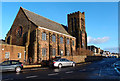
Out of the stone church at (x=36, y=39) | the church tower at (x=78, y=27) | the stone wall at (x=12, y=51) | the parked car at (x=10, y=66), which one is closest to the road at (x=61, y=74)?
the parked car at (x=10, y=66)

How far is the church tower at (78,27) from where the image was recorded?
47.0m

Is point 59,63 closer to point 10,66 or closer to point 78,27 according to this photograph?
point 10,66

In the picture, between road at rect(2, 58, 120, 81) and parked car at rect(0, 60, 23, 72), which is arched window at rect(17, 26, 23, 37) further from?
road at rect(2, 58, 120, 81)

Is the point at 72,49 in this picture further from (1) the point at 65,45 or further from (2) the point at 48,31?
(2) the point at 48,31

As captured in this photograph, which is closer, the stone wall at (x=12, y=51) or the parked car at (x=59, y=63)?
the parked car at (x=59, y=63)

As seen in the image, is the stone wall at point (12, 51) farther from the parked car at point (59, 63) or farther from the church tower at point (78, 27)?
the church tower at point (78, 27)

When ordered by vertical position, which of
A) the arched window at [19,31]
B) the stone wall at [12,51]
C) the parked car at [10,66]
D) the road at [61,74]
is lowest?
the road at [61,74]

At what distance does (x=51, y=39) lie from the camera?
1341 inches

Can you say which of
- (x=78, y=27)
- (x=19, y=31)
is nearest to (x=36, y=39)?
(x=19, y=31)

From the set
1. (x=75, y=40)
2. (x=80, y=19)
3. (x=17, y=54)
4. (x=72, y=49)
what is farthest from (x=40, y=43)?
(x=80, y=19)

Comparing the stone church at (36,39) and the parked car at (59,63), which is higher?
the stone church at (36,39)

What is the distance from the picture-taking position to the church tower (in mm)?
47041

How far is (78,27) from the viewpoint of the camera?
48.2 metres

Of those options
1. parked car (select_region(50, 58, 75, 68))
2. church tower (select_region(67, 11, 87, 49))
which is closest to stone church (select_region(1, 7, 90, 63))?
church tower (select_region(67, 11, 87, 49))
